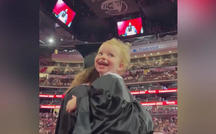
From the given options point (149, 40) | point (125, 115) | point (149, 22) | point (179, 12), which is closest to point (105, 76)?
point (125, 115)

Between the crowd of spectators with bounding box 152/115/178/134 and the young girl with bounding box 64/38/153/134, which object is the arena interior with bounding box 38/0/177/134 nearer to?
the crowd of spectators with bounding box 152/115/178/134

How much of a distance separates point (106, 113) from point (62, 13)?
7.53 metres

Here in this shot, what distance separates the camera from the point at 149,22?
511 inches

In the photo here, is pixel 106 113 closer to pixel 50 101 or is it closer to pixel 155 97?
pixel 155 97

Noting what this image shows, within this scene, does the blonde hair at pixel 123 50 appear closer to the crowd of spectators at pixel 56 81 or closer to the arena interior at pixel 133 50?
Answer: the arena interior at pixel 133 50

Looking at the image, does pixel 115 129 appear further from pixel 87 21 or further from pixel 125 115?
pixel 87 21

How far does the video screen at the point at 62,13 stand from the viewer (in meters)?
7.89

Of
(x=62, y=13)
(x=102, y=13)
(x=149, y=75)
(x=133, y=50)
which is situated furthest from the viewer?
(x=133, y=50)

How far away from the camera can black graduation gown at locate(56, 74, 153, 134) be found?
0.87 meters

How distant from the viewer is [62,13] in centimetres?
808

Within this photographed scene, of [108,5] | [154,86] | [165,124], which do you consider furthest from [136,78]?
[108,5]

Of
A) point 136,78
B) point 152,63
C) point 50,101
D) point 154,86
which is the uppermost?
point 152,63
